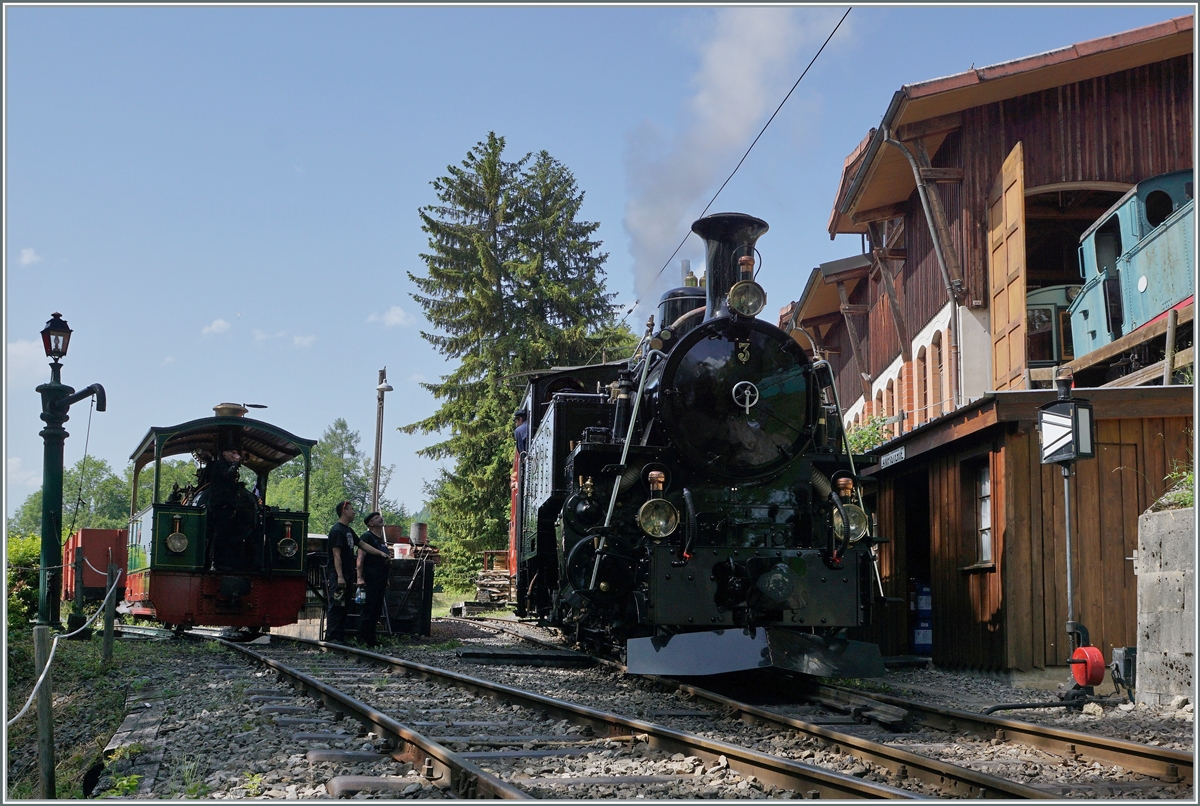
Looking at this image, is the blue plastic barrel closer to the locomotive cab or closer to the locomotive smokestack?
the locomotive smokestack

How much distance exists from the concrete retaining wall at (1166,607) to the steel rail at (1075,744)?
1967 millimetres

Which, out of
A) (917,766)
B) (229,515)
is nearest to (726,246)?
(917,766)

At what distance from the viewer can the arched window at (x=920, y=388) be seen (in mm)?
18438

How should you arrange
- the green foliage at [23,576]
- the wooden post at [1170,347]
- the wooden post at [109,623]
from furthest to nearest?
the green foliage at [23,576], the wooden post at [1170,347], the wooden post at [109,623]

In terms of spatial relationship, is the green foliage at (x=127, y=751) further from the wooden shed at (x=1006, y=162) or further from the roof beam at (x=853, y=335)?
the roof beam at (x=853, y=335)

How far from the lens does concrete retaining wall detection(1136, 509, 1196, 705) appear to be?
7.57m

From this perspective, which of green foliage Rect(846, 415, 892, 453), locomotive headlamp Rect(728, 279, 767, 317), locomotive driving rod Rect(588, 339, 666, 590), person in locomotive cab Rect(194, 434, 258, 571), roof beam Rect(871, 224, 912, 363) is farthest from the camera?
roof beam Rect(871, 224, 912, 363)

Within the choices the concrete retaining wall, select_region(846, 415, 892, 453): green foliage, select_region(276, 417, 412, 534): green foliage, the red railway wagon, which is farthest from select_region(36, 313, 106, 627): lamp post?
select_region(276, 417, 412, 534): green foliage

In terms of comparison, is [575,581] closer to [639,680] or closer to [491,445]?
[639,680]

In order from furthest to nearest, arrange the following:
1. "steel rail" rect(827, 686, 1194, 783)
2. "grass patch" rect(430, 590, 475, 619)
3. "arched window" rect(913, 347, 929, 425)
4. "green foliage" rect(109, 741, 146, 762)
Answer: "grass patch" rect(430, 590, 475, 619) → "arched window" rect(913, 347, 929, 425) → "green foliage" rect(109, 741, 146, 762) → "steel rail" rect(827, 686, 1194, 783)

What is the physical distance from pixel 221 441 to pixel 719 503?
8.65 m

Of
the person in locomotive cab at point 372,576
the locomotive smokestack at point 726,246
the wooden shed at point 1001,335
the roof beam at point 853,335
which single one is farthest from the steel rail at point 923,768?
the roof beam at point 853,335

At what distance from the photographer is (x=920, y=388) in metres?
18.8

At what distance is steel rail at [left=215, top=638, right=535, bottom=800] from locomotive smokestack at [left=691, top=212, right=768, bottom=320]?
4379 millimetres
